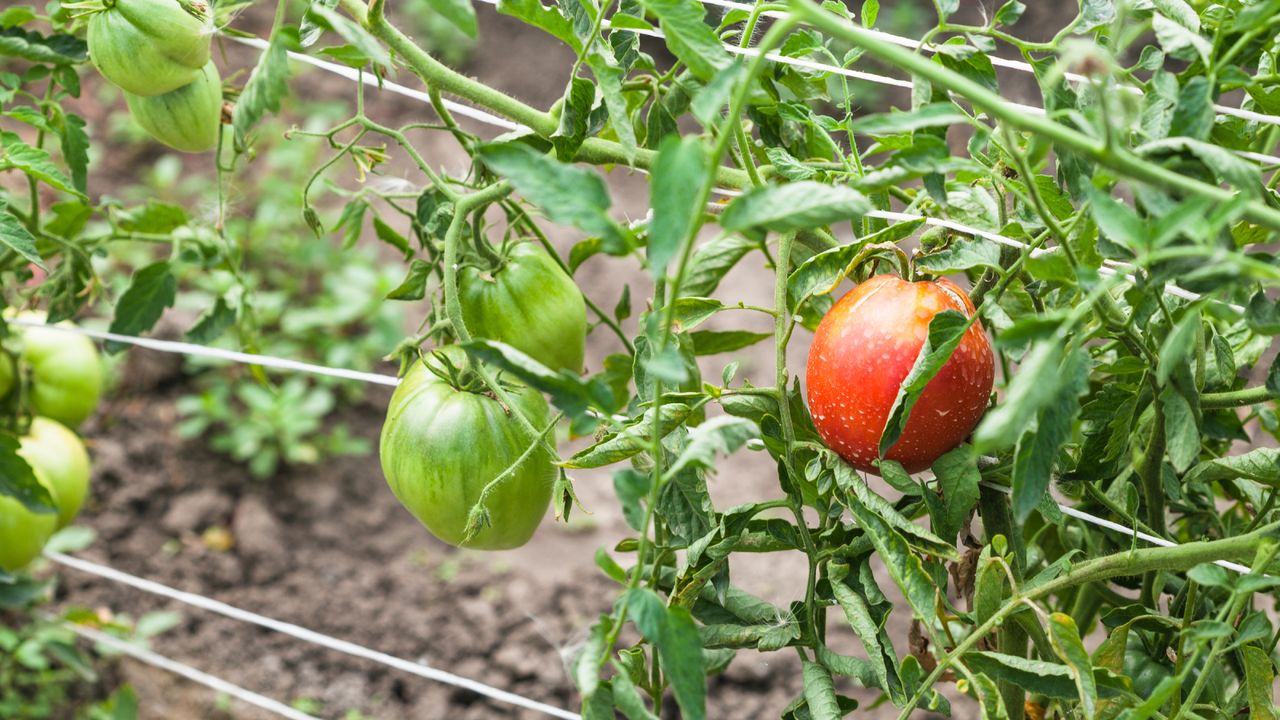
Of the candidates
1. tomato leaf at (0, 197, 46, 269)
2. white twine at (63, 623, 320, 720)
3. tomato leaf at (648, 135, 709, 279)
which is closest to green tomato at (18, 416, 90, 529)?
white twine at (63, 623, 320, 720)

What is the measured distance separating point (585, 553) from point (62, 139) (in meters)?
1.16

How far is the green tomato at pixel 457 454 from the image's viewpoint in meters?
0.73

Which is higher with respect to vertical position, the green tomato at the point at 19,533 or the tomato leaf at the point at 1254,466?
the tomato leaf at the point at 1254,466

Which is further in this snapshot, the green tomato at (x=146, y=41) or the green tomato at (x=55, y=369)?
the green tomato at (x=55, y=369)

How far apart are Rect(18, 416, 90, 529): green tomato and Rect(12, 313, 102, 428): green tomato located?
2 centimetres

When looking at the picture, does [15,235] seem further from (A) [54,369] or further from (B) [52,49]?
(A) [54,369]

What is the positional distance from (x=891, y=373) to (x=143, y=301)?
700 millimetres

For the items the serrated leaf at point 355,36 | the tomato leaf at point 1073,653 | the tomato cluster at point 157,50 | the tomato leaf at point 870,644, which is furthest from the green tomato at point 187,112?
the tomato leaf at point 1073,653

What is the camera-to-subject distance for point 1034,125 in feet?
1.46

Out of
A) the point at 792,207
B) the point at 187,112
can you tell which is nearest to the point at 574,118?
the point at 792,207

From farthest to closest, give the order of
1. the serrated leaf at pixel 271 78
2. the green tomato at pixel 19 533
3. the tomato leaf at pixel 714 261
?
the green tomato at pixel 19 533
the tomato leaf at pixel 714 261
the serrated leaf at pixel 271 78

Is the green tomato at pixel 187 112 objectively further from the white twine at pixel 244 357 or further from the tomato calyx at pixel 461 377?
the tomato calyx at pixel 461 377

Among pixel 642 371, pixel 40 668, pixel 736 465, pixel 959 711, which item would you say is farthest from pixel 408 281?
pixel 736 465

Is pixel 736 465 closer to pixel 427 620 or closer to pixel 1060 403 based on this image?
pixel 427 620
